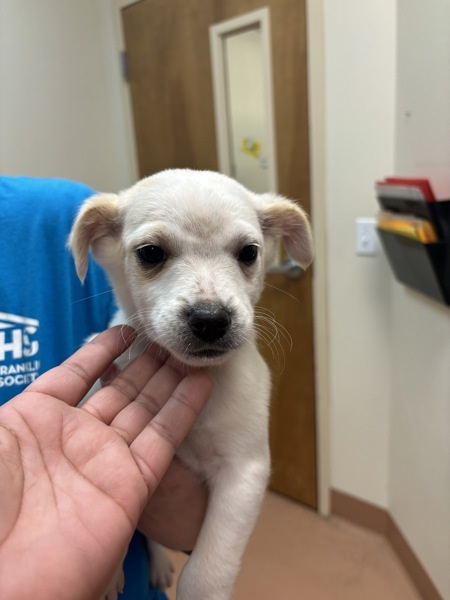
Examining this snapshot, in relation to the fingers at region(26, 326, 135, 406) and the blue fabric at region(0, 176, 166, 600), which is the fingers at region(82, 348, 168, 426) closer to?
the fingers at region(26, 326, 135, 406)

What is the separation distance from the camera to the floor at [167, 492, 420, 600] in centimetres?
204

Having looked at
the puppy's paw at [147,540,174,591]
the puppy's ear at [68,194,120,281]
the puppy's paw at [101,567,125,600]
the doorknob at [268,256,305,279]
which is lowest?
→ the puppy's paw at [147,540,174,591]

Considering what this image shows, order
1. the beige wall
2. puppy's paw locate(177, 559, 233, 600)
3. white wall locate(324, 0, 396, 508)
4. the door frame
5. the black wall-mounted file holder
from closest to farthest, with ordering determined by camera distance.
A: 1. puppy's paw locate(177, 559, 233, 600)
2. the black wall-mounted file holder
3. the beige wall
4. white wall locate(324, 0, 396, 508)
5. the door frame

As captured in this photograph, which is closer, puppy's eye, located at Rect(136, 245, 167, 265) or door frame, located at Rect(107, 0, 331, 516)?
puppy's eye, located at Rect(136, 245, 167, 265)

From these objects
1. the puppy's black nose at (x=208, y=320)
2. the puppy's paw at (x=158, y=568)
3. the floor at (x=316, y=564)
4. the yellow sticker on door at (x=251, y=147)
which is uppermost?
the yellow sticker on door at (x=251, y=147)

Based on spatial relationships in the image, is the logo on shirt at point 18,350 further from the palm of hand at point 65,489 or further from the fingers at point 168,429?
the fingers at point 168,429

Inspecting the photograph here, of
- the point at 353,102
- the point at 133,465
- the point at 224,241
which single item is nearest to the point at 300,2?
the point at 353,102

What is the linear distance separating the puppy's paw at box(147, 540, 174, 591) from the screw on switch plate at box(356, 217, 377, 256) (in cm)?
138

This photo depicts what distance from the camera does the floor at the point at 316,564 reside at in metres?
2.04

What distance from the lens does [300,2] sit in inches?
77.1

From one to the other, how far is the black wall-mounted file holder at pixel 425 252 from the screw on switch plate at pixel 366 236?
0.68 ft

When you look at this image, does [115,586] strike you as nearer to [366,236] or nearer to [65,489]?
[65,489]

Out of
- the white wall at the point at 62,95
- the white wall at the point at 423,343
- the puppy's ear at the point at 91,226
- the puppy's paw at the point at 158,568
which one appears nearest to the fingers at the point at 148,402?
the puppy's ear at the point at 91,226

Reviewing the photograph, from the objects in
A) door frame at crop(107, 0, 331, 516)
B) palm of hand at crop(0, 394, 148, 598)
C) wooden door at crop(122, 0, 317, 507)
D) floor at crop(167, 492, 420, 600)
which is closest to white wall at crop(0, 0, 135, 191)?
wooden door at crop(122, 0, 317, 507)
